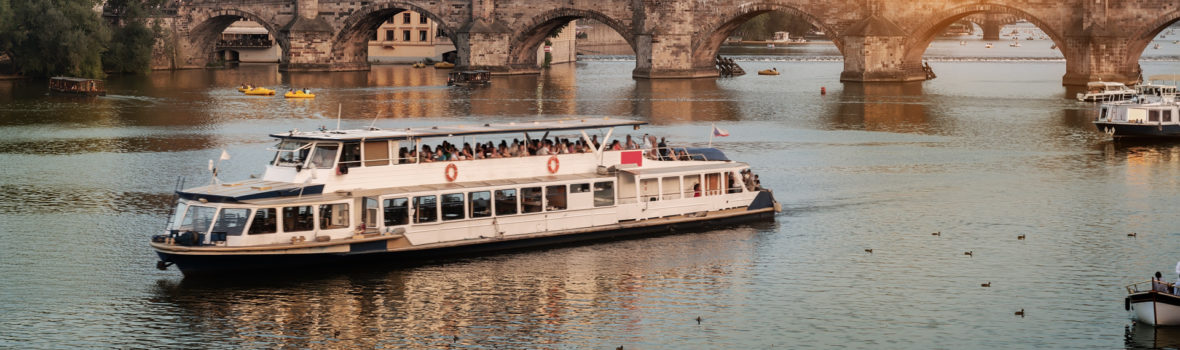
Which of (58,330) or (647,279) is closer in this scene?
(58,330)

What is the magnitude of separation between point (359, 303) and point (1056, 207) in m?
27.0

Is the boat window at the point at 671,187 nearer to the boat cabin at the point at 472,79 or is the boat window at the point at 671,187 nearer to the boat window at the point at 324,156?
the boat window at the point at 324,156

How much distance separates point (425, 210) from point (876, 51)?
78.8 meters

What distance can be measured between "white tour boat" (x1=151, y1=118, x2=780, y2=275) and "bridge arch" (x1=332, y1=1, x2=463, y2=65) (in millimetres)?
87999

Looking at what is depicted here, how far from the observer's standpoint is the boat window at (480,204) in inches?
1657

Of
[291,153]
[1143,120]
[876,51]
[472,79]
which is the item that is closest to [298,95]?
[472,79]

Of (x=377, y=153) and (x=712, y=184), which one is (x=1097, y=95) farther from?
(x=377, y=153)

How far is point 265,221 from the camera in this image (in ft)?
128

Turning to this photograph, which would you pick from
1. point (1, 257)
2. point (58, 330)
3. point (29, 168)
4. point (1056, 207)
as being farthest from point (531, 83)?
point (58, 330)

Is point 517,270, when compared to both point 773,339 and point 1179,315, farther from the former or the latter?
point 1179,315

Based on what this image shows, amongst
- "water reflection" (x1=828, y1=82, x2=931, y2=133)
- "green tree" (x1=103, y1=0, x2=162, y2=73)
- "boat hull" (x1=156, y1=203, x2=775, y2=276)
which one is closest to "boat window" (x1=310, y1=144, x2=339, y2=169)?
"boat hull" (x1=156, y1=203, x2=775, y2=276)

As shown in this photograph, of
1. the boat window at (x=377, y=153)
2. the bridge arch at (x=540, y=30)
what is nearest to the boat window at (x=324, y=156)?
the boat window at (x=377, y=153)

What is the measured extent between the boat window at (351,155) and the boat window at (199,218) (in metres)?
4.26

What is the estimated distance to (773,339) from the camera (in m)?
33.7
